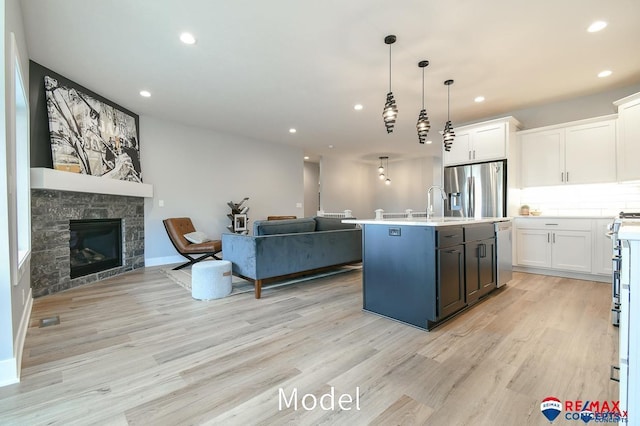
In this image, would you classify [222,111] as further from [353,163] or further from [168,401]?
[353,163]

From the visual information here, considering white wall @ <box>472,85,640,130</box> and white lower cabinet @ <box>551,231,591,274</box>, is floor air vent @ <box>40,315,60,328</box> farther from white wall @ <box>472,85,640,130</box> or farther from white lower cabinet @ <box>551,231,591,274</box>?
white wall @ <box>472,85,640,130</box>

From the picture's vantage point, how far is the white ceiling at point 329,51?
2441mm

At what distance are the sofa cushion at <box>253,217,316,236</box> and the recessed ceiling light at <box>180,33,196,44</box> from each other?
1983 millimetres

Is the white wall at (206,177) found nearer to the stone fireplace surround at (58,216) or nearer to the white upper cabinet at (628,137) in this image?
the stone fireplace surround at (58,216)

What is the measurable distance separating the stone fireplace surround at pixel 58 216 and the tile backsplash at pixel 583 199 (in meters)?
6.69

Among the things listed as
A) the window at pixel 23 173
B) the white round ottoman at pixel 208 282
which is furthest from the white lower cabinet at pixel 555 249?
the window at pixel 23 173

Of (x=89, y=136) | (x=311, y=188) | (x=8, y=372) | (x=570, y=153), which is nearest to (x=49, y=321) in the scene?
(x=8, y=372)

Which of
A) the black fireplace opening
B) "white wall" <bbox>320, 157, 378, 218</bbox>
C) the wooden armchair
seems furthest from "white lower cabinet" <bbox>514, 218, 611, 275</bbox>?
the black fireplace opening

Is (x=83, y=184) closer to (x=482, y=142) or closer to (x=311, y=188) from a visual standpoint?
(x=482, y=142)

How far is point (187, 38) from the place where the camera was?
9.23 ft

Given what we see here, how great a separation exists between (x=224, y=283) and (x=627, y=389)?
3.27 m

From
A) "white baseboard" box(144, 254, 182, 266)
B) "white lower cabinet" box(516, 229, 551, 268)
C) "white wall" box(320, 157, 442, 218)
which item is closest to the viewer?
"white lower cabinet" box(516, 229, 551, 268)

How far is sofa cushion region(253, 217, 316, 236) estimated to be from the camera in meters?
3.49

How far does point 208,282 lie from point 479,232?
10.1 feet
